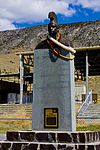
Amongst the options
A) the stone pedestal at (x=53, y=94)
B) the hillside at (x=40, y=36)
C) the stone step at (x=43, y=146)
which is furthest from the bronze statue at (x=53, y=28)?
the hillside at (x=40, y=36)

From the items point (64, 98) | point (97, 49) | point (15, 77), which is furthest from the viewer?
point (15, 77)

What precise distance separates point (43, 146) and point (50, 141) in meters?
0.33

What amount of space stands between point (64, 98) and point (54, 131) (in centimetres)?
77

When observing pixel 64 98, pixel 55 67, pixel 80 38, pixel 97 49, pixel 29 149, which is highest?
pixel 80 38

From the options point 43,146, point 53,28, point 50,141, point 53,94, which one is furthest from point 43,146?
point 53,28

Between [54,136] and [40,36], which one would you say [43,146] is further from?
[40,36]

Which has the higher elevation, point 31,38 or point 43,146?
point 31,38

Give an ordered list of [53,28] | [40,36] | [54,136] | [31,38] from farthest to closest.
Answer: [31,38] < [40,36] < [53,28] < [54,136]

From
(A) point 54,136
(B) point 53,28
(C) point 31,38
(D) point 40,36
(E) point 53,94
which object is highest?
(D) point 40,36

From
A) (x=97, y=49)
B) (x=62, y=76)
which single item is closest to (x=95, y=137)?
(x=62, y=76)

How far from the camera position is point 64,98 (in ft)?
30.1

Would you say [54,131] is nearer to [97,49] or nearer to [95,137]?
[95,137]

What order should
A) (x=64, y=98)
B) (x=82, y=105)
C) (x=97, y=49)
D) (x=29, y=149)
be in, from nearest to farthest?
1. (x=29, y=149)
2. (x=64, y=98)
3. (x=82, y=105)
4. (x=97, y=49)

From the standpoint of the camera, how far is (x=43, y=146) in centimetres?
840
